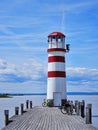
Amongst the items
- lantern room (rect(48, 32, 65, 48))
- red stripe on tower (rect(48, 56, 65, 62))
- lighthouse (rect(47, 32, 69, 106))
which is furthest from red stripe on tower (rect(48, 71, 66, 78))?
lantern room (rect(48, 32, 65, 48))

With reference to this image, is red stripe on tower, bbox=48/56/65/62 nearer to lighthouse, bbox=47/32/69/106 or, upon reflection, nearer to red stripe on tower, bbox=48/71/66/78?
lighthouse, bbox=47/32/69/106

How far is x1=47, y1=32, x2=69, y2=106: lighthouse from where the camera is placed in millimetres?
26594

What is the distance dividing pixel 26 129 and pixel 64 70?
12.9 meters

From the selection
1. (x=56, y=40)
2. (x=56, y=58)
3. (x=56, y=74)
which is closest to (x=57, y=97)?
(x=56, y=74)

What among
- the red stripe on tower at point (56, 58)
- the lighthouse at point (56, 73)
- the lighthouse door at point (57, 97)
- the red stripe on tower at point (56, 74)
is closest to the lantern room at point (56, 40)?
the lighthouse at point (56, 73)

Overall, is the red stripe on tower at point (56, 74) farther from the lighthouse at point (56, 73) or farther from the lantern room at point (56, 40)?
the lantern room at point (56, 40)

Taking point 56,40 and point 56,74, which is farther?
point 56,40

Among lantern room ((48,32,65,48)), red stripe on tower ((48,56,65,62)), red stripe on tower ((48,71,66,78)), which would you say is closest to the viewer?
red stripe on tower ((48,71,66,78))

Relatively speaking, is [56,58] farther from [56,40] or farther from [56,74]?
[56,40]

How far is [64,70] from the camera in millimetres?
26906

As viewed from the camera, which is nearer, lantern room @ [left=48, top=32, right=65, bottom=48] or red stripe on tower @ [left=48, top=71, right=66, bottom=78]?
red stripe on tower @ [left=48, top=71, right=66, bottom=78]

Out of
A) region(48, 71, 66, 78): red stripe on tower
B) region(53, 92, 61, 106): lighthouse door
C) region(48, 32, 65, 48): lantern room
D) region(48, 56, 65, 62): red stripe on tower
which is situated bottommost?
region(53, 92, 61, 106): lighthouse door

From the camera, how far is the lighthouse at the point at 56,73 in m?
26.6

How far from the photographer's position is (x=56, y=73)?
2659cm
